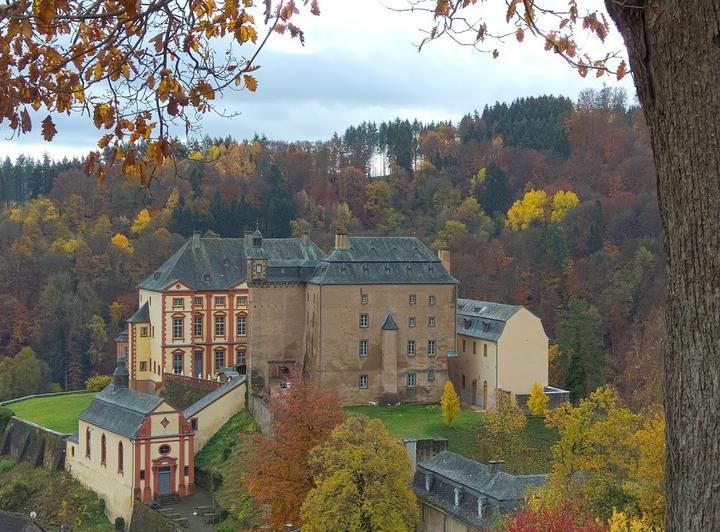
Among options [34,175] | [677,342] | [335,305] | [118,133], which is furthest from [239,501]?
[34,175]

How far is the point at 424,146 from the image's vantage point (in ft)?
327

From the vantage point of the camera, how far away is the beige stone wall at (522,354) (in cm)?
3747

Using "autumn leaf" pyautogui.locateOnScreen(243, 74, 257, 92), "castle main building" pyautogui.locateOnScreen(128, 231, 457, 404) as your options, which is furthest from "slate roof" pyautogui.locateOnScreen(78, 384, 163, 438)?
"autumn leaf" pyautogui.locateOnScreen(243, 74, 257, 92)

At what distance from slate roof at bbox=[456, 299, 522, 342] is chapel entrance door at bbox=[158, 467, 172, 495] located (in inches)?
504

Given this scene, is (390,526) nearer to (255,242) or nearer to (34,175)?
(255,242)

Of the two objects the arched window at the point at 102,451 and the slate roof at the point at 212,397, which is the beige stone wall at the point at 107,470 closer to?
the arched window at the point at 102,451

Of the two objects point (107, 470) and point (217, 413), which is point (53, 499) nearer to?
point (107, 470)

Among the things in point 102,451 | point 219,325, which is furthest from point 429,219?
point 102,451

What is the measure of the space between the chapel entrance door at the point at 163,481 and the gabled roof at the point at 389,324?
977cm

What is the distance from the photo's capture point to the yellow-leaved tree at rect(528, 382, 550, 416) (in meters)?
35.8

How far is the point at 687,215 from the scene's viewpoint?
4.14 m

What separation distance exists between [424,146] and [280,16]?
9407cm

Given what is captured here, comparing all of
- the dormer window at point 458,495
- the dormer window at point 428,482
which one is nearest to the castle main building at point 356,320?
the dormer window at point 428,482

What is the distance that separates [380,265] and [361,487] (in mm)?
14636
